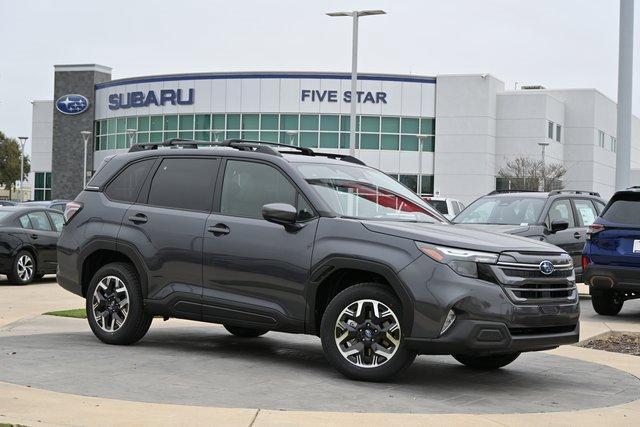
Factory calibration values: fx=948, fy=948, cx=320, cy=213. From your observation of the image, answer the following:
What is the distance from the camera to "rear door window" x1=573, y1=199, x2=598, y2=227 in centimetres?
1620

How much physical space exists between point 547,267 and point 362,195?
1695 mm

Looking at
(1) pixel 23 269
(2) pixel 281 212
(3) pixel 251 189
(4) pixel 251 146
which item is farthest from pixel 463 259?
(1) pixel 23 269

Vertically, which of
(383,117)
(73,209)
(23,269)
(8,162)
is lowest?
(23,269)

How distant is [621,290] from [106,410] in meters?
8.70

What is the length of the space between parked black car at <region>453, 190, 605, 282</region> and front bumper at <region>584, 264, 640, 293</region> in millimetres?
1665

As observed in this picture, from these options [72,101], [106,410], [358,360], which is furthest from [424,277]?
[72,101]

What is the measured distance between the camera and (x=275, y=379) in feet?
A: 24.2

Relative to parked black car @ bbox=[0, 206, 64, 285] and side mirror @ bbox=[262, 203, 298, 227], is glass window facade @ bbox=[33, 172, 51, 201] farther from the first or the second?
side mirror @ bbox=[262, 203, 298, 227]

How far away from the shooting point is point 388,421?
6.00 meters

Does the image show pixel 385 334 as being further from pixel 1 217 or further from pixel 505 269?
pixel 1 217

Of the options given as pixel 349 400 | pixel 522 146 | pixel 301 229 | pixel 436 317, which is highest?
pixel 522 146

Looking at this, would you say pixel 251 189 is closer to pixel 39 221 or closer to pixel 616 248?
pixel 616 248

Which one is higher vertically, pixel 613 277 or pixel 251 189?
pixel 251 189

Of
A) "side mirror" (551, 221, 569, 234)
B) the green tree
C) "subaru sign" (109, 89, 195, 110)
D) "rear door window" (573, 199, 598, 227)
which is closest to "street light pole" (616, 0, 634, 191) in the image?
"rear door window" (573, 199, 598, 227)
